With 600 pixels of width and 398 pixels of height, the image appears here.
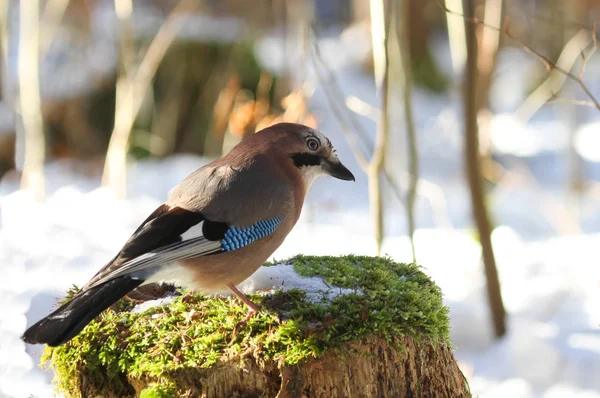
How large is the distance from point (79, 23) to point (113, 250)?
8.01 m

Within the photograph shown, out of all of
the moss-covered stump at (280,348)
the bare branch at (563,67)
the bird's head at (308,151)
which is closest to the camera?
the moss-covered stump at (280,348)

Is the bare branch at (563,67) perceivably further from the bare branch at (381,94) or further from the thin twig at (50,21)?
the thin twig at (50,21)

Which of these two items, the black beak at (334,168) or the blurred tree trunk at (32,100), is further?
the blurred tree trunk at (32,100)

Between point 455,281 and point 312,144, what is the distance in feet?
11.2

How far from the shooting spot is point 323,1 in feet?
79.3

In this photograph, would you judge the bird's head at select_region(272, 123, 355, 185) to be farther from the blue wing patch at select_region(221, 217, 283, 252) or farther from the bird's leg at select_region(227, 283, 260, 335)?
the bird's leg at select_region(227, 283, 260, 335)

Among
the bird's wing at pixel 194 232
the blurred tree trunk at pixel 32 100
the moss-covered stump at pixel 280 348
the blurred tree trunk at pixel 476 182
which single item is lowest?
the moss-covered stump at pixel 280 348

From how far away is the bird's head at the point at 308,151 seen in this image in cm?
328

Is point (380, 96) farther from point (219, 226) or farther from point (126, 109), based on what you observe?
point (126, 109)

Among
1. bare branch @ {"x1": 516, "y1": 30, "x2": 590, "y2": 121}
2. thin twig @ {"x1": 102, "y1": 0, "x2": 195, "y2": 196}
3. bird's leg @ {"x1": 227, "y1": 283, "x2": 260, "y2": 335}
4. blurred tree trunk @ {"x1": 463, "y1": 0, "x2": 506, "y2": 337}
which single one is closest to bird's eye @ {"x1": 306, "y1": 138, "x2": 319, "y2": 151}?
bird's leg @ {"x1": 227, "y1": 283, "x2": 260, "y2": 335}

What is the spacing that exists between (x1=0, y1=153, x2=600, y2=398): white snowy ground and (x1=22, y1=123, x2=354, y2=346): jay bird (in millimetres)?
313

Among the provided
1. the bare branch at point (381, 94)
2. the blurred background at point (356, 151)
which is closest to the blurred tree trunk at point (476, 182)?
the blurred background at point (356, 151)

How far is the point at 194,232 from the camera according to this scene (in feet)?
9.36

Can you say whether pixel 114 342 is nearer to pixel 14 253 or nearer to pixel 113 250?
pixel 14 253
